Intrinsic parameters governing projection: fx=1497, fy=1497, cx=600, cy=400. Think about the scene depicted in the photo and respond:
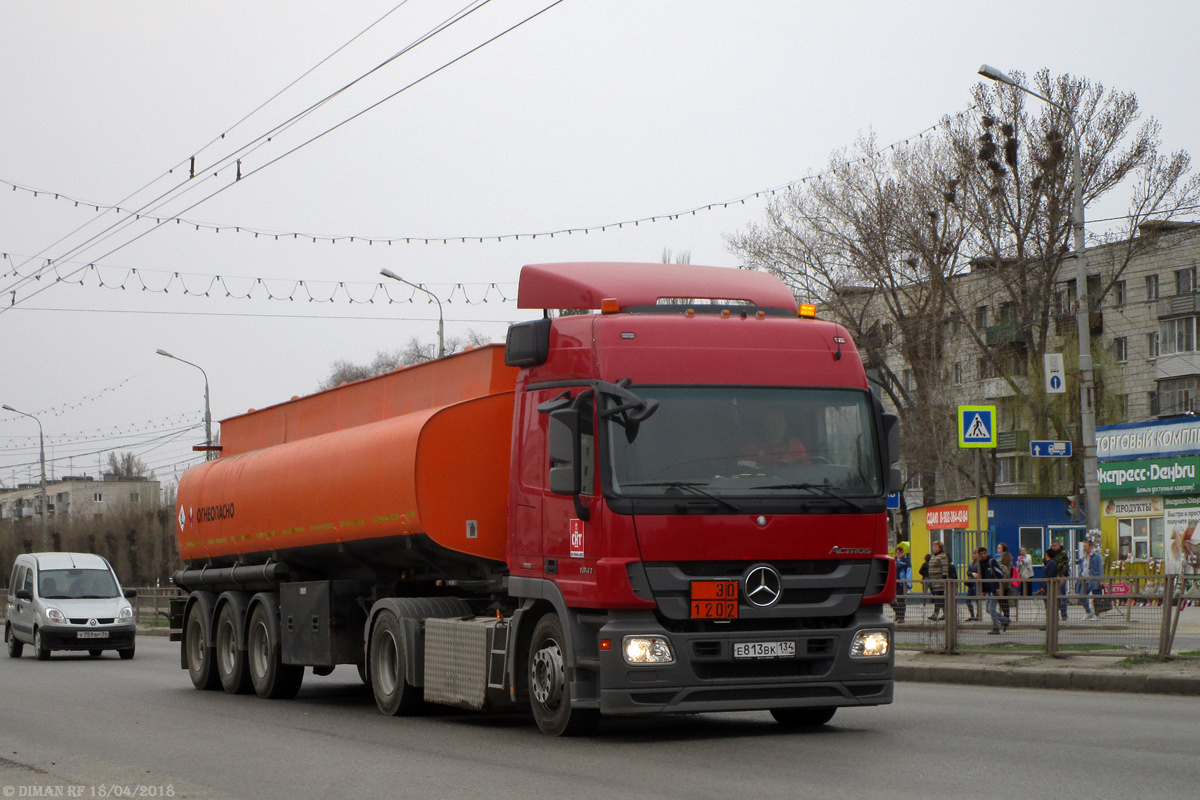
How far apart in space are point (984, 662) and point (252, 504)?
8.99m

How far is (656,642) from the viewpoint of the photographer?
33.3 feet

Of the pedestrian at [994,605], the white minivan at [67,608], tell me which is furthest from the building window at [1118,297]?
the pedestrian at [994,605]

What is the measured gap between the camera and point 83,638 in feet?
88.5

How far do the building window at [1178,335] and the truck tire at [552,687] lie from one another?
58.8 metres

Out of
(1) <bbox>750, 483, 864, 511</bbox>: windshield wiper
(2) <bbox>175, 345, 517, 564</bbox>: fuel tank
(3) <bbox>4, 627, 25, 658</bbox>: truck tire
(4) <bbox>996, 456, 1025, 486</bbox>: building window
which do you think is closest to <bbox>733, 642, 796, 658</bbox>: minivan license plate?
(1) <bbox>750, 483, 864, 511</bbox>: windshield wiper

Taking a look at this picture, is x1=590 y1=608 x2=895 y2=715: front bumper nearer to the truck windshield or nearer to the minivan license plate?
the minivan license plate

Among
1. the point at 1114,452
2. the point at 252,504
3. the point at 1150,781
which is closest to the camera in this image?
the point at 1150,781

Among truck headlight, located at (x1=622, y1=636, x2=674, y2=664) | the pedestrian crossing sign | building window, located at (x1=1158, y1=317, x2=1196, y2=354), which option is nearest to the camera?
truck headlight, located at (x1=622, y1=636, x2=674, y2=664)

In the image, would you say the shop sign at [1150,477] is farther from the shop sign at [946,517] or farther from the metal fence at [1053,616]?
the metal fence at [1053,616]

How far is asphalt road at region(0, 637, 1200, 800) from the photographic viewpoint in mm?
8367

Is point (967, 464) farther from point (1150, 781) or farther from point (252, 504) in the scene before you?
point (1150, 781)

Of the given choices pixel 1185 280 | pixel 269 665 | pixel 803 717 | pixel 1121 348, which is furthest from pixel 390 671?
pixel 1121 348

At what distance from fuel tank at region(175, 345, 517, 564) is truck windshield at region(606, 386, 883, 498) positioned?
2081 mm

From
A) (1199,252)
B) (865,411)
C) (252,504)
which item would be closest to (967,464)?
(1199,252)
